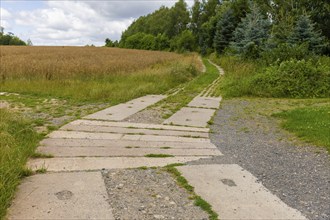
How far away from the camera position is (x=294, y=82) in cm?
1159

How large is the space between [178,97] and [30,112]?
15.8 ft

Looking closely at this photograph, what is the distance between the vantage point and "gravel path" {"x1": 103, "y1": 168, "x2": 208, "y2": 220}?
2898mm

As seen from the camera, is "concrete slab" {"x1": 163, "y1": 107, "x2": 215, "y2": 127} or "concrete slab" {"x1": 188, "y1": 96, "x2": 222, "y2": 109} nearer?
"concrete slab" {"x1": 163, "y1": 107, "x2": 215, "y2": 127}

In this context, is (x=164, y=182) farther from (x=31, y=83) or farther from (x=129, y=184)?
(x=31, y=83)

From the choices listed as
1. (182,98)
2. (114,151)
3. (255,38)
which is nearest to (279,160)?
(114,151)

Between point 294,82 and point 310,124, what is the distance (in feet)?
17.5

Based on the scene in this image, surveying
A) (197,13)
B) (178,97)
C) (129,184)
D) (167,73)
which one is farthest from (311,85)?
(197,13)

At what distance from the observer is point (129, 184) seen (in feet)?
11.5

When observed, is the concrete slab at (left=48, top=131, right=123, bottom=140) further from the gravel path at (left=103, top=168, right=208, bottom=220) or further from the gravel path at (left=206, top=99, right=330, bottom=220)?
the gravel path at (left=206, top=99, right=330, bottom=220)

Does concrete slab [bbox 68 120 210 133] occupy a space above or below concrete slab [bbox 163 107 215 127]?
below

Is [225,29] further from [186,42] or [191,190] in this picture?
[191,190]

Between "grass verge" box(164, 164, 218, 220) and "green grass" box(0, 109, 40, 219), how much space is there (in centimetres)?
171

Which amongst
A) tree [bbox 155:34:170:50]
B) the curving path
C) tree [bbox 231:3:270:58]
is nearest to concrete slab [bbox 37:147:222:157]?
the curving path

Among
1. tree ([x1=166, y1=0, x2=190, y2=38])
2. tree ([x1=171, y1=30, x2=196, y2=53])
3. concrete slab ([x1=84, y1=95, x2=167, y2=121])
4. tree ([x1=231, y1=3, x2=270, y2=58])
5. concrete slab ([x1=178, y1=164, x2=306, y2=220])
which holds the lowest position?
concrete slab ([x1=178, y1=164, x2=306, y2=220])
